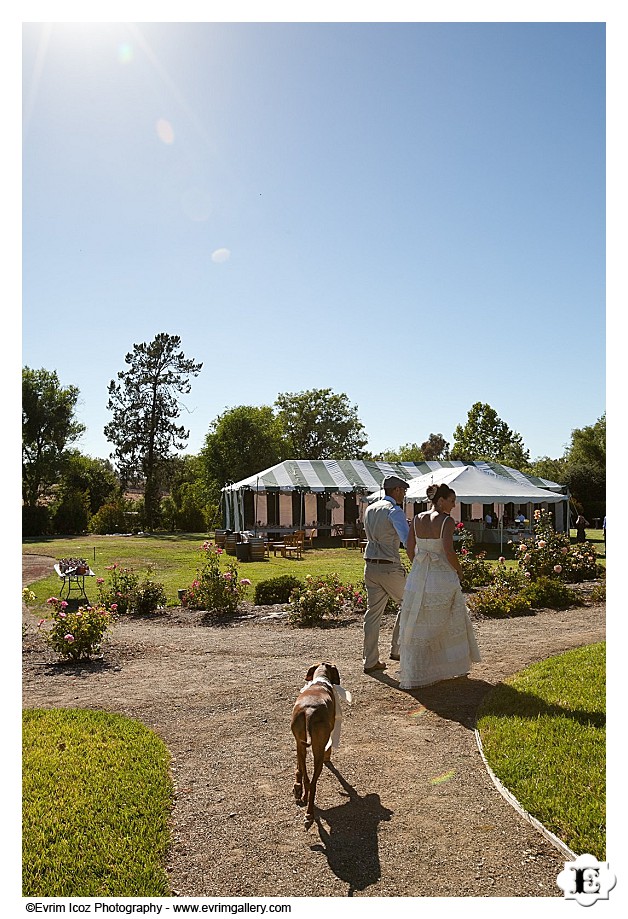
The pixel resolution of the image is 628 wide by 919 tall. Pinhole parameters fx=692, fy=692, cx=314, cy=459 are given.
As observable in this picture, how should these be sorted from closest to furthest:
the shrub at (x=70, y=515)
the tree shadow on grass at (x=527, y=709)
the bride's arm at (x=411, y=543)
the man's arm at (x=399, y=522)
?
the tree shadow on grass at (x=527, y=709) → the bride's arm at (x=411, y=543) → the man's arm at (x=399, y=522) → the shrub at (x=70, y=515)

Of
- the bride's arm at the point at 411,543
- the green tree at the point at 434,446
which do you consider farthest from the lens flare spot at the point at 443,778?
the green tree at the point at 434,446

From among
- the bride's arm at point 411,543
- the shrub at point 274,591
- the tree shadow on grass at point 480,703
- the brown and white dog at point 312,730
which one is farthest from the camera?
the shrub at point 274,591

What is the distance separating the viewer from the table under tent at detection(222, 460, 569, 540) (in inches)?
1054

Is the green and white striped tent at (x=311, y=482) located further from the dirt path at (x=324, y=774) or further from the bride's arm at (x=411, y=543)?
the bride's arm at (x=411, y=543)

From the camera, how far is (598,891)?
2.56 metres

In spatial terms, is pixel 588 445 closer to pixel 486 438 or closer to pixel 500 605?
pixel 486 438

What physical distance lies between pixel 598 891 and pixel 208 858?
1.64 metres

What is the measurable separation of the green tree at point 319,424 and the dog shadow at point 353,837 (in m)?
53.9

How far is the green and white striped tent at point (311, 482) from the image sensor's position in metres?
26.7

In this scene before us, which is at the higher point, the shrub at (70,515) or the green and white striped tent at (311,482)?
the green and white striped tent at (311,482)

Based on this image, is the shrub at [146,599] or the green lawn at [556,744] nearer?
the green lawn at [556,744]

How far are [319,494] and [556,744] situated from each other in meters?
25.4

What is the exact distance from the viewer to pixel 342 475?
94.9 ft

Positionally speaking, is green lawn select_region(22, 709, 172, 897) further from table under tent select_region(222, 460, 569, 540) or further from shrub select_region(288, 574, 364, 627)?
table under tent select_region(222, 460, 569, 540)
